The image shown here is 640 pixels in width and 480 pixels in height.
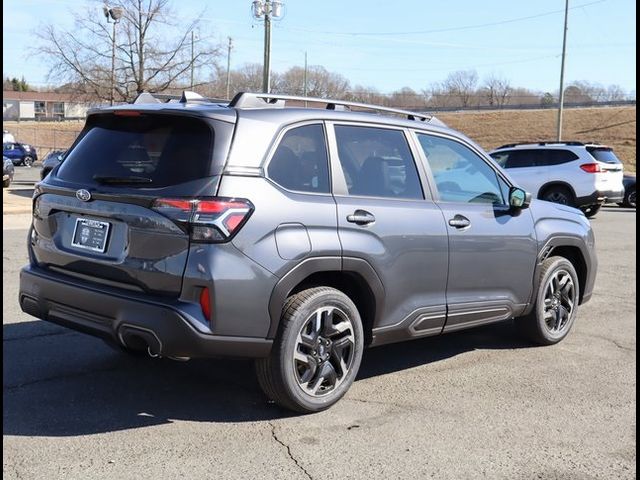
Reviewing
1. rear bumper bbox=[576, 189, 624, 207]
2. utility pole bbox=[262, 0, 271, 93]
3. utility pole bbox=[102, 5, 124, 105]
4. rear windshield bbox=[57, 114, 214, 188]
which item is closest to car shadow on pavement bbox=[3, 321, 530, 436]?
rear windshield bbox=[57, 114, 214, 188]

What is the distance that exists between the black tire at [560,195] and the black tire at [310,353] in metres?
15.0

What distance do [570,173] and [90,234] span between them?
1611 centimetres

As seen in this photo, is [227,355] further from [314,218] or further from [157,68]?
[157,68]

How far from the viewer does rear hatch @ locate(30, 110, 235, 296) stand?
3.82 m

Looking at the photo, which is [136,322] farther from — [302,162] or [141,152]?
[302,162]

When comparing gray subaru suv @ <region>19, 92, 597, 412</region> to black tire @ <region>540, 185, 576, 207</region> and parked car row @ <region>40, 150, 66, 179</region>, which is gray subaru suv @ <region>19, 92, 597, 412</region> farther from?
black tire @ <region>540, 185, 576, 207</region>

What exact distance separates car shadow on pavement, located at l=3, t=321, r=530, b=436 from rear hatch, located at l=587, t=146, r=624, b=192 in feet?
44.2

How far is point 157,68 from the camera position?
1355 inches

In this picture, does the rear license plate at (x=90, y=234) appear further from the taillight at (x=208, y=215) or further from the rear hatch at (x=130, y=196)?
the taillight at (x=208, y=215)

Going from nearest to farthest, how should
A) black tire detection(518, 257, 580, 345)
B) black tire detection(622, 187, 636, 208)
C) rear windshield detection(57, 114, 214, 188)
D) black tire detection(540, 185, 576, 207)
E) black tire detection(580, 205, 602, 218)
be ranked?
1. rear windshield detection(57, 114, 214, 188)
2. black tire detection(518, 257, 580, 345)
3. black tire detection(540, 185, 576, 207)
4. black tire detection(580, 205, 602, 218)
5. black tire detection(622, 187, 636, 208)

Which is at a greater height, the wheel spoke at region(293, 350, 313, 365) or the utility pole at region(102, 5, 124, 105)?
the utility pole at region(102, 5, 124, 105)

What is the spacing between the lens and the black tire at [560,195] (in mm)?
18297

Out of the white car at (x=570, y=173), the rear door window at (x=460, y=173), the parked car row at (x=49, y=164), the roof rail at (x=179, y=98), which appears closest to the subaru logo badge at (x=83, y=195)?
the roof rail at (x=179, y=98)

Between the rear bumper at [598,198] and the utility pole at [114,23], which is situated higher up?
the utility pole at [114,23]
